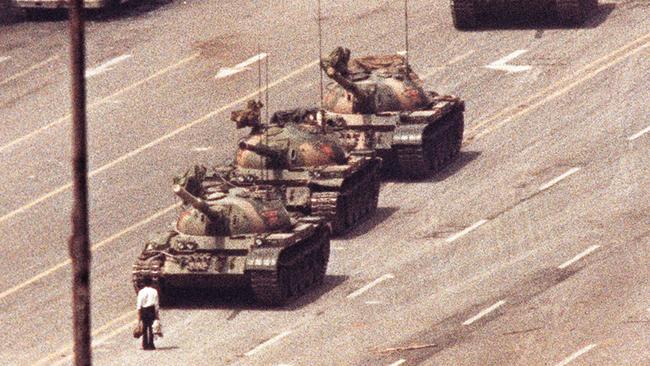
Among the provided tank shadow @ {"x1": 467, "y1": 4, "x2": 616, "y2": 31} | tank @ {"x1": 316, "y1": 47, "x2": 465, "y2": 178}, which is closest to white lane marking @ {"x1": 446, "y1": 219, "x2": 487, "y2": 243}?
tank @ {"x1": 316, "y1": 47, "x2": 465, "y2": 178}

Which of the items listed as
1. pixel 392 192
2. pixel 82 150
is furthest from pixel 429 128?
pixel 82 150

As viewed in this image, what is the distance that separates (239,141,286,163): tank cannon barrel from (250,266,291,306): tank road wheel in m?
6.24

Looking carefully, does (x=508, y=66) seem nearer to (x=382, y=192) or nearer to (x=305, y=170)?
(x=382, y=192)

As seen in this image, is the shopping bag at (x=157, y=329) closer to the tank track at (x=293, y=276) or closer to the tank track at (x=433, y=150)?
the tank track at (x=293, y=276)

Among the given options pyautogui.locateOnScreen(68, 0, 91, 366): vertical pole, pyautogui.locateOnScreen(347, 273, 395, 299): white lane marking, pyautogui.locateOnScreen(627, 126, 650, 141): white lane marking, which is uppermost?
pyautogui.locateOnScreen(68, 0, 91, 366): vertical pole

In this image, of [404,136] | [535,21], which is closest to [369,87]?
[404,136]

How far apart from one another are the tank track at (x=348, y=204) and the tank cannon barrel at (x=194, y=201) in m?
5.63

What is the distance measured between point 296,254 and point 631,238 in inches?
340

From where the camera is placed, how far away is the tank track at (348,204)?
51.7 m

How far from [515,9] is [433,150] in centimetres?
1502

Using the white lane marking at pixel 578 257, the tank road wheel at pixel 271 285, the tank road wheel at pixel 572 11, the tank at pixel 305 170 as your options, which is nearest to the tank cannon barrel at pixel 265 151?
the tank at pixel 305 170

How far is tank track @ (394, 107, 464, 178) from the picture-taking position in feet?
188

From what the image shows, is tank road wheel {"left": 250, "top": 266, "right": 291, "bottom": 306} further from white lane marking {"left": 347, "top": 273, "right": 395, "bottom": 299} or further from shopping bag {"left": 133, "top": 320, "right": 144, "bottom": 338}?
shopping bag {"left": 133, "top": 320, "right": 144, "bottom": 338}

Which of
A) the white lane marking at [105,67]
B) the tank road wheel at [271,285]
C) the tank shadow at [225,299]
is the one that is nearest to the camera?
the tank road wheel at [271,285]
